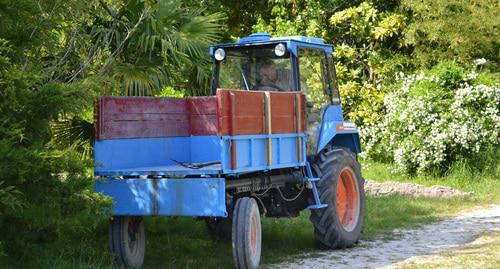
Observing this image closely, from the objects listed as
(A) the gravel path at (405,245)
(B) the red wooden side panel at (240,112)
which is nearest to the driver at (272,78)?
(B) the red wooden side panel at (240,112)

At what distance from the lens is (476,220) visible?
1294 cm

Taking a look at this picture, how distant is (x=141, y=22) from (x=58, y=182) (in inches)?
165

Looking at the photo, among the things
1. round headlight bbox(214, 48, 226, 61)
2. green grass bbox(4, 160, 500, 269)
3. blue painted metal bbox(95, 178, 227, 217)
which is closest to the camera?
blue painted metal bbox(95, 178, 227, 217)

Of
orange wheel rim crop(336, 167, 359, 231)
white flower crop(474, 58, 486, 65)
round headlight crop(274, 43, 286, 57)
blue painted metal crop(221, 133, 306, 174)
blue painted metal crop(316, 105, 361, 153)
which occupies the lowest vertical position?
orange wheel rim crop(336, 167, 359, 231)

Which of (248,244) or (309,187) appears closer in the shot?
(248,244)

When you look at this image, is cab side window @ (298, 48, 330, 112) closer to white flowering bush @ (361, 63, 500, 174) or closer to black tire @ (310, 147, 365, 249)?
black tire @ (310, 147, 365, 249)

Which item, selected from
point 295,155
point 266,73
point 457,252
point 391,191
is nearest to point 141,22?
point 266,73

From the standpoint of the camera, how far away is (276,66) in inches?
418

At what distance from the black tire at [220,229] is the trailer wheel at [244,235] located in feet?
6.74

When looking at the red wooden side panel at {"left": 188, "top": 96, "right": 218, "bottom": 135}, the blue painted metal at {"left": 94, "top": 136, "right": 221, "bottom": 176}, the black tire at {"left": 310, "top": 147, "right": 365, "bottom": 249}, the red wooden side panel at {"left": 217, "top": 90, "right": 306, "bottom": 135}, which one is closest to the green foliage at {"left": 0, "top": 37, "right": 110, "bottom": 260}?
the blue painted metal at {"left": 94, "top": 136, "right": 221, "bottom": 176}

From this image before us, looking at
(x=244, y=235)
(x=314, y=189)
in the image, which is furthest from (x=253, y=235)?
(x=314, y=189)

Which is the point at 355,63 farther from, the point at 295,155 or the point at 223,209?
the point at 223,209

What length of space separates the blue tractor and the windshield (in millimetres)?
13

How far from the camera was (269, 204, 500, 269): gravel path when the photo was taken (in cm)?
939
